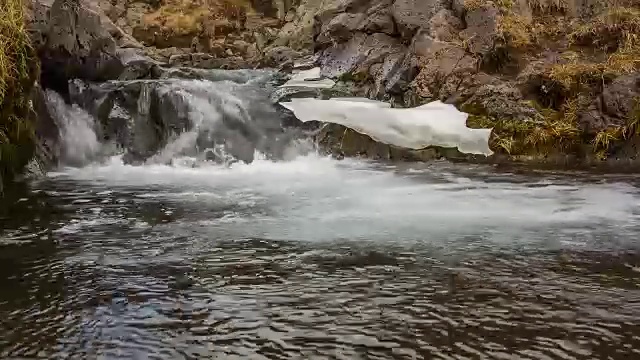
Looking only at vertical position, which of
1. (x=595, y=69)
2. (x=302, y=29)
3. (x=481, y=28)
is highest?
(x=302, y=29)

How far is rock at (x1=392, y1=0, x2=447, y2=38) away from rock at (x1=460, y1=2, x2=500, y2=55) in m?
0.88

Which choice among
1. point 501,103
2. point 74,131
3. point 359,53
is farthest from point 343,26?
point 74,131

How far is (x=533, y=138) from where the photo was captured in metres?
10.1

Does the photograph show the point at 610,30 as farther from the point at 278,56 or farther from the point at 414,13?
the point at 278,56

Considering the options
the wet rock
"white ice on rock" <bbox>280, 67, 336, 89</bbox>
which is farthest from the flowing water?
"white ice on rock" <bbox>280, 67, 336, 89</bbox>

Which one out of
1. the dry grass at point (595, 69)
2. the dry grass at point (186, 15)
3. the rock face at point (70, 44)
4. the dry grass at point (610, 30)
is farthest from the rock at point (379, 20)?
the dry grass at point (186, 15)

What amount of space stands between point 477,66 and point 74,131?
7314 millimetres

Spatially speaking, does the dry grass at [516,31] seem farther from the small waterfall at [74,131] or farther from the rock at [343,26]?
the small waterfall at [74,131]

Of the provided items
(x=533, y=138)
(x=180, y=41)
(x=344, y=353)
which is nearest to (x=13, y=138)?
(x=344, y=353)

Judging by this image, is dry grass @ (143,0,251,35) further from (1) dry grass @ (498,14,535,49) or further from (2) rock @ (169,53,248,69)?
(1) dry grass @ (498,14,535,49)

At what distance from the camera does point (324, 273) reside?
427cm

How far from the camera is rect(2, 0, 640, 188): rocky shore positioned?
32.6 ft

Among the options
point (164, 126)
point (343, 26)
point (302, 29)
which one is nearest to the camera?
point (164, 126)

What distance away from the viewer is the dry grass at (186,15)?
26.1 metres
